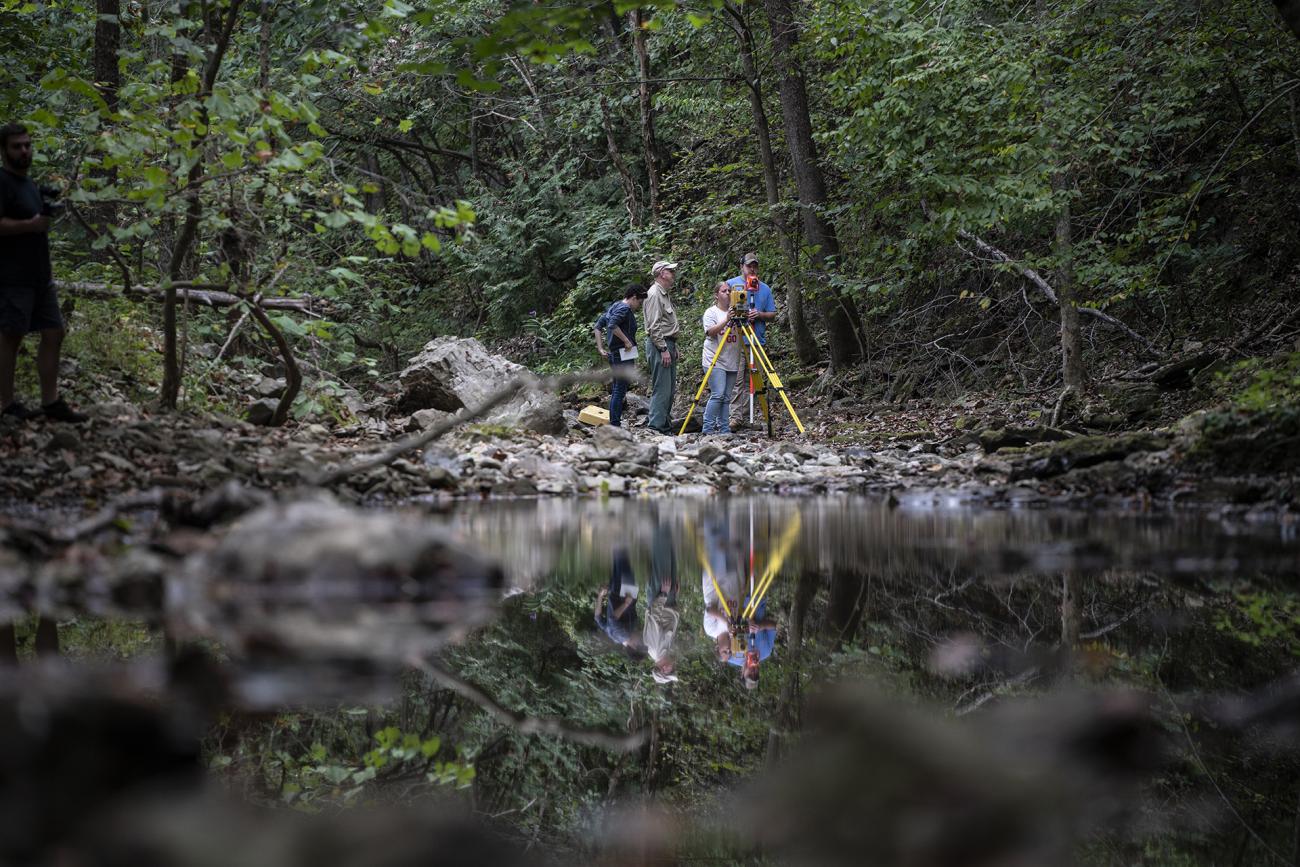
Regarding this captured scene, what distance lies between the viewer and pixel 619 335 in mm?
14625

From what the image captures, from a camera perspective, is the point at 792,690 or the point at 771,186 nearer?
the point at 792,690

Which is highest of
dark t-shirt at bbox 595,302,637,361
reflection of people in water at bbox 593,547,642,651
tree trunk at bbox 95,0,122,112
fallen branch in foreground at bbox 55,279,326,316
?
tree trunk at bbox 95,0,122,112

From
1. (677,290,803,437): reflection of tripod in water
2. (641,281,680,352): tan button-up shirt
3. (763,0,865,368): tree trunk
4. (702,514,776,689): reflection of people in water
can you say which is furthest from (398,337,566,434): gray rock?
(702,514,776,689): reflection of people in water

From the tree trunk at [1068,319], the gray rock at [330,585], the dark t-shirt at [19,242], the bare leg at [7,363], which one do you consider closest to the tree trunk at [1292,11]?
the tree trunk at [1068,319]

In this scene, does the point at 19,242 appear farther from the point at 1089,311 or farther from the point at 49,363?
the point at 1089,311

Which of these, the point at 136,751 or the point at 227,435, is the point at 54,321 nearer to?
the point at 227,435

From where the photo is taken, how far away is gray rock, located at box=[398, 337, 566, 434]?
46.9 feet

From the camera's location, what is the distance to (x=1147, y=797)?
2.29 meters

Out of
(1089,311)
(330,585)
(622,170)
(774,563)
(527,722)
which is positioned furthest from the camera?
(622,170)

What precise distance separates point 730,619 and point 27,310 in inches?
261

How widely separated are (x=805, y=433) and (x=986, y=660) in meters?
11.8

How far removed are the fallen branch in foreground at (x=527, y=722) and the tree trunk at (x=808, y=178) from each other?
14.3m

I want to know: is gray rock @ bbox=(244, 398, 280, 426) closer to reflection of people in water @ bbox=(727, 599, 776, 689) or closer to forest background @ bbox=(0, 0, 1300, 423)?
forest background @ bbox=(0, 0, 1300, 423)

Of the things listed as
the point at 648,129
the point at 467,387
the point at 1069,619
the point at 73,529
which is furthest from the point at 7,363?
the point at 648,129
